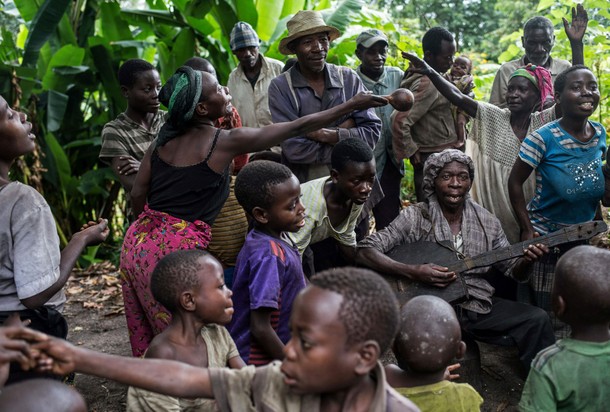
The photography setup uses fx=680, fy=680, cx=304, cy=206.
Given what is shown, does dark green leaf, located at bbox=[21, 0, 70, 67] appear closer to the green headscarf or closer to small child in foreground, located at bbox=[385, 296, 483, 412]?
the green headscarf

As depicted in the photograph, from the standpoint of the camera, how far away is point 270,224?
3561mm

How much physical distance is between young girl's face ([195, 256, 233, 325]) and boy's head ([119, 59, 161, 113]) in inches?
86.5

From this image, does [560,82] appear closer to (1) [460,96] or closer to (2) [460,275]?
(1) [460,96]

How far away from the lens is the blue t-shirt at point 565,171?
4652 millimetres

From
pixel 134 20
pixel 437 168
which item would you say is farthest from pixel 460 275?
pixel 134 20

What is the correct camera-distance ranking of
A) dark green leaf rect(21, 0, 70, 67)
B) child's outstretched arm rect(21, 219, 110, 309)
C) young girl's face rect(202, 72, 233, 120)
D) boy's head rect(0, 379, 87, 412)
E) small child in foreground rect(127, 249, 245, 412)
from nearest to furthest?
boy's head rect(0, 379, 87, 412) → small child in foreground rect(127, 249, 245, 412) → child's outstretched arm rect(21, 219, 110, 309) → young girl's face rect(202, 72, 233, 120) → dark green leaf rect(21, 0, 70, 67)

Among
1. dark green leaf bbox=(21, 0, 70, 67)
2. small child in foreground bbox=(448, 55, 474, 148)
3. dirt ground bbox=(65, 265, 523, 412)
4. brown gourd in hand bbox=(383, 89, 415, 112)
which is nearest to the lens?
brown gourd in hand bbox=(383, 89, 415, 112)

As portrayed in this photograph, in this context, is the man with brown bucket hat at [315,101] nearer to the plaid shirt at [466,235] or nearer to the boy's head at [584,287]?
the plaid shirt at [466,235]

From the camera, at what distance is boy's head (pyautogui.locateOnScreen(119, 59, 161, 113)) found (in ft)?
15.6

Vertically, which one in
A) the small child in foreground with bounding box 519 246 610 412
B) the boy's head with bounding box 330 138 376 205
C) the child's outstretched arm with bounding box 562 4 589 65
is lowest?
the small child in foreground with bounding box 519 246 610 412

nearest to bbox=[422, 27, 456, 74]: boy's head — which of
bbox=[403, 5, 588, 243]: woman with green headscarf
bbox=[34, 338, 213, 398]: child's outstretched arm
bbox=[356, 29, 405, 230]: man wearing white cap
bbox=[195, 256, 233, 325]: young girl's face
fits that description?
bbox=[356, 29, 405, 230]: man wearing white cap

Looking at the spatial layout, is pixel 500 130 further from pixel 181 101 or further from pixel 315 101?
pixel 181 101

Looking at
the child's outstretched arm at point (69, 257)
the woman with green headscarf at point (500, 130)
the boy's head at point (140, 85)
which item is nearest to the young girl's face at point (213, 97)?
the child's outstretched arm at point (69, 257)

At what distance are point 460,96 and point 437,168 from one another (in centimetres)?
93
